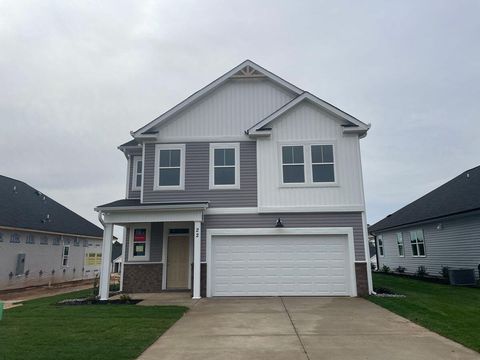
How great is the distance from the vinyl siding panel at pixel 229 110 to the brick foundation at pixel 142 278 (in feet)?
16.8

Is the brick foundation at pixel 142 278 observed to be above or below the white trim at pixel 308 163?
below

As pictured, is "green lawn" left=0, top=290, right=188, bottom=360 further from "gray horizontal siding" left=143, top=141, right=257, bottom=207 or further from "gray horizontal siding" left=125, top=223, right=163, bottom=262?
"gray horizontal siding" left=143, top=141, right=257, bottom=207

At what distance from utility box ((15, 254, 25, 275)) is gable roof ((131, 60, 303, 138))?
34.6ft

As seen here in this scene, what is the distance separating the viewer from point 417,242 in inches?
870

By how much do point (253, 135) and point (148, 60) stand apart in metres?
6.28

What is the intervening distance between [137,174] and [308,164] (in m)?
7.52

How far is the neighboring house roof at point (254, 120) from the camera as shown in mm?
13680

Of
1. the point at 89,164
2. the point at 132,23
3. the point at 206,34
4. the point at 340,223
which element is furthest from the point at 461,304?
the point at 89,164

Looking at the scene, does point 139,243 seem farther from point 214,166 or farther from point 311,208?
point 311,208

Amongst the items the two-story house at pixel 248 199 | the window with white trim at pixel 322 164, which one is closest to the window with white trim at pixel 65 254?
the two-story house at pixel 248 199

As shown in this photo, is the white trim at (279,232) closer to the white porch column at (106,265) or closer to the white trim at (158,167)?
the white trim at (158,167)

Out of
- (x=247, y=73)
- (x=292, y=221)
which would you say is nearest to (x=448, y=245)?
(x=292, y=221)

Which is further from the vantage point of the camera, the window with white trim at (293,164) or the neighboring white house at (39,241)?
the neighboring white house at (39,241)

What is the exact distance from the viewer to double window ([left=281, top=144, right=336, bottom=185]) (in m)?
13.5
